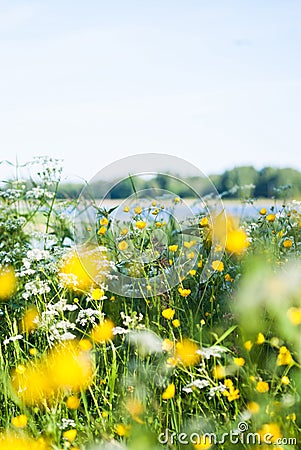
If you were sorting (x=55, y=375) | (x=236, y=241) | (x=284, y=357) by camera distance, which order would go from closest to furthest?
(x=284, y=357) → (x=55, y=375) → (x=236, y=241)

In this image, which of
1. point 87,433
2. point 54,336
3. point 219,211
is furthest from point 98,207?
point 87,433

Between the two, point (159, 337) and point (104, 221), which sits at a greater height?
point (104, 221)

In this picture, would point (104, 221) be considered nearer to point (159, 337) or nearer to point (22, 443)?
point (159, 337)

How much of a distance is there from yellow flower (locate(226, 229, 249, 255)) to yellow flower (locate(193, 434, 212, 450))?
917 mm

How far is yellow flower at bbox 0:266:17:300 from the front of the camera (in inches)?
120

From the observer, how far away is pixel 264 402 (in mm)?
1897

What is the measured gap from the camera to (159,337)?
2332mm

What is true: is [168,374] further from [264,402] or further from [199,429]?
[264,402]

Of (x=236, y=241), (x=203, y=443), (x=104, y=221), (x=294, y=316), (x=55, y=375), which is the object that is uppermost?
(x=104, y=221)

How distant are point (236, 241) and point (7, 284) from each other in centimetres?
102

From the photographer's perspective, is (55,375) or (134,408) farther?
(55,375)

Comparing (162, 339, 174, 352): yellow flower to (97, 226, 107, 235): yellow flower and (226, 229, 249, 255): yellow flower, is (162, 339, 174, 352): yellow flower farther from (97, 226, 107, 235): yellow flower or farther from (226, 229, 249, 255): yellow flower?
(97, 226, 107, 235): yellow flower

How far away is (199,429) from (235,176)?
200cm

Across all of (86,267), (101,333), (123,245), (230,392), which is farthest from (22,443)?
(123,245)
